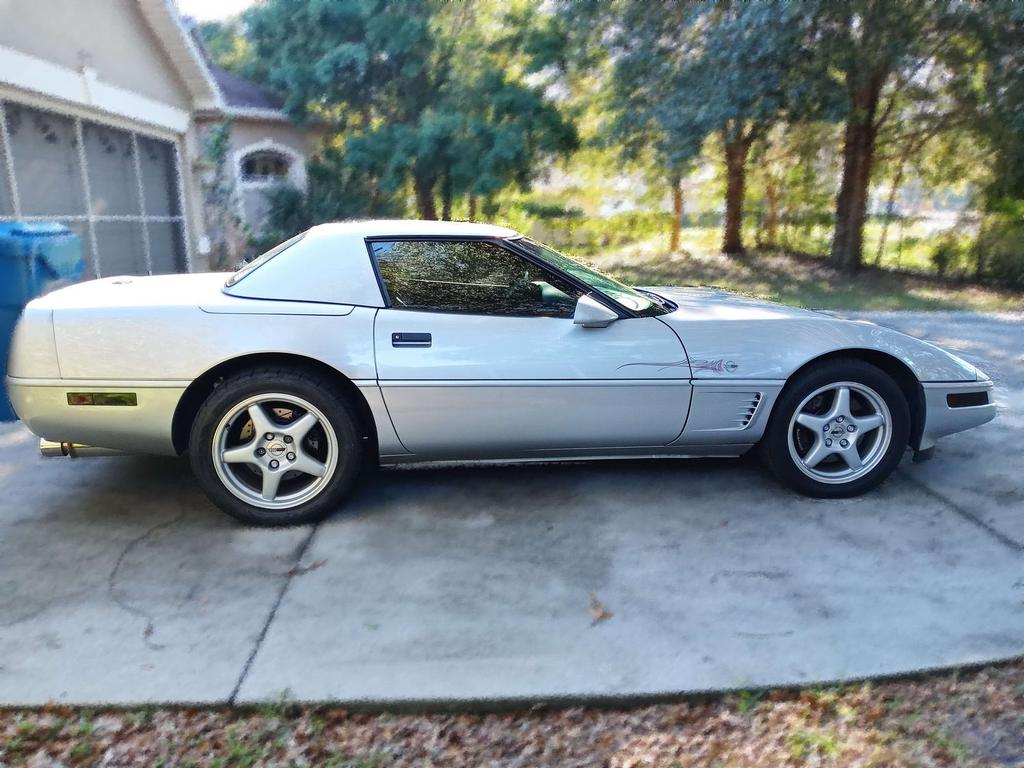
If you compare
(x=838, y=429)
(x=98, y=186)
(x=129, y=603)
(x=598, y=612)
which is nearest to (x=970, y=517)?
(x=838, y=429)

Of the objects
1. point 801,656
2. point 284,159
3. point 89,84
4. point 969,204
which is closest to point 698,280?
point 969,204

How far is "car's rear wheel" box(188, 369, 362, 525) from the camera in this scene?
3.45 metres

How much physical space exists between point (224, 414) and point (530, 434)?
4.48 ft

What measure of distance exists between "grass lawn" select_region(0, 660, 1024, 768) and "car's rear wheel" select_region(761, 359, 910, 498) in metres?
1.47

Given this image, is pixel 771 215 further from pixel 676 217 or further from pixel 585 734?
pixel 585 734

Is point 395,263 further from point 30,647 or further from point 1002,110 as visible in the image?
point 1002,110

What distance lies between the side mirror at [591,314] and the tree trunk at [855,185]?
12570 mm

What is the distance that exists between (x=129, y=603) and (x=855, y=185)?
600 inches

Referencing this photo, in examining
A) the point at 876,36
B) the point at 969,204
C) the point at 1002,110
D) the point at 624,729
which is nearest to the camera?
the point at 624,729

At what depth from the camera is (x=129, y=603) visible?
2.93 m

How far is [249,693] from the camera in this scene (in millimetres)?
2414

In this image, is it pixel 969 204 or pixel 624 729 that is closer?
pixel 624 729

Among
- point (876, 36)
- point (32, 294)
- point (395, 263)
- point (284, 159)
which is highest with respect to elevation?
point (876, 36)

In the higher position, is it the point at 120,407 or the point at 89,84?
the point at 89,84
